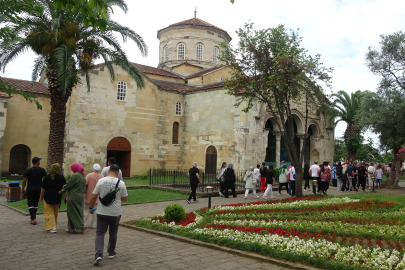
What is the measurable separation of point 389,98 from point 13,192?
22338 millimetres

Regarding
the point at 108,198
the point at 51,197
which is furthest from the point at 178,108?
the point at 108,198

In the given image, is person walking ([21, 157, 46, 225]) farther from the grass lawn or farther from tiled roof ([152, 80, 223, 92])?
tiled roof ([152, 80, 223, 92])

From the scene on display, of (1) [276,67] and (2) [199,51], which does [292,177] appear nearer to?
(1) [276,67]

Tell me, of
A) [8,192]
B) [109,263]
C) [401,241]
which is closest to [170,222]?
[109,263]

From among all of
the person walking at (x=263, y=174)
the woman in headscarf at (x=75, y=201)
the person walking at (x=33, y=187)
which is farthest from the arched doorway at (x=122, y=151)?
the woman in headscarf at (x=75, y=201)

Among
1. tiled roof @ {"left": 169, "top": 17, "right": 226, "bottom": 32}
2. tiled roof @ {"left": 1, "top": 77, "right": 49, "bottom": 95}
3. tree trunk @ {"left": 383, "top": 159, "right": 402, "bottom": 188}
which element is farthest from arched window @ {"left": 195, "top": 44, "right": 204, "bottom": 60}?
tree trunk @ {"left": 383, "top": 159, "right": 402, "bottom": 188}

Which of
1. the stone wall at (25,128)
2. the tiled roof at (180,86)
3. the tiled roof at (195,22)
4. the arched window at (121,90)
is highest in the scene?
the tiled roof at (195,22)

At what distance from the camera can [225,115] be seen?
22.7 meters

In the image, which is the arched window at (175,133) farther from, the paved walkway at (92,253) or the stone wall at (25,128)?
the paved walkway at (92,253)

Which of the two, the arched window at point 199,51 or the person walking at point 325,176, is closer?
the person walking at point 325,176

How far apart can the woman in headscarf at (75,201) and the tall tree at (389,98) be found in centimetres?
1930

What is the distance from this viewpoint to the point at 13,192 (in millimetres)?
12727

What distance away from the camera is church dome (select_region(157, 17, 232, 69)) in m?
30.2

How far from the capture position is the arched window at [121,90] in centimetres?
2280
